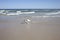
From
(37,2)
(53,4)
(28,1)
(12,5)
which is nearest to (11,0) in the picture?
(12,5)

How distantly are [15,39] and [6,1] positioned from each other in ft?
9.56

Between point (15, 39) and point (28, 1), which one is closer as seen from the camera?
point (15, 39)

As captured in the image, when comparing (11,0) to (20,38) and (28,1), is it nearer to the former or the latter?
(28,1)

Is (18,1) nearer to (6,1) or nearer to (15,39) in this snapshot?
(6,1)

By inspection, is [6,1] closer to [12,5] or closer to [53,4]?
[12,5]

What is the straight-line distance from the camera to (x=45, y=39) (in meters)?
1.87

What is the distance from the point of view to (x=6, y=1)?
4.57 meters

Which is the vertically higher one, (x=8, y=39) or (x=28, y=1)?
(x=28, y=1)

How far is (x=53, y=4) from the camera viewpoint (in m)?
4.51

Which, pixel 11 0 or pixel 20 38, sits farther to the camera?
pixel 11 0

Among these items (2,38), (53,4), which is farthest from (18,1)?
(2,38)

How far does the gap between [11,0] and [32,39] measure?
2.89 meters

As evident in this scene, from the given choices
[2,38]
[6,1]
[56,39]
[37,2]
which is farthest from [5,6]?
[56,39]

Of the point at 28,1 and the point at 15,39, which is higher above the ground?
the point at 28,1
